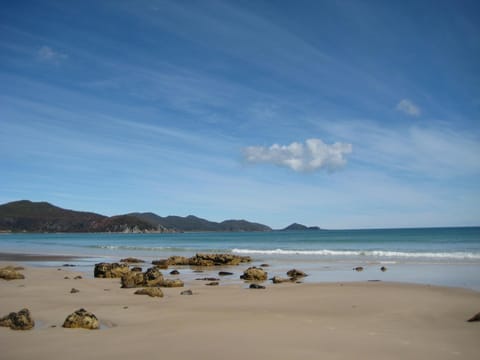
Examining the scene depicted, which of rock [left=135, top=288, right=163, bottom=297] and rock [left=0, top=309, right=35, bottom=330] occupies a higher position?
rock [left=0, top=309, right=35, bottom=330]

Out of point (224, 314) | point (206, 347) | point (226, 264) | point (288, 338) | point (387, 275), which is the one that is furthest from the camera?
point (226, 264)

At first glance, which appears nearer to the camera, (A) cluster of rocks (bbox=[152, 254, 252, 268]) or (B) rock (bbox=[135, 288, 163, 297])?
(B) rock (bbox=[135, 288, 163, 297])

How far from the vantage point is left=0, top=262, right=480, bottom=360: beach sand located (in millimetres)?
6207

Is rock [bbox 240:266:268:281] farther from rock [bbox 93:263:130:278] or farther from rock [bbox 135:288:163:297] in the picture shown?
rock [bbox 135:288:163:297]

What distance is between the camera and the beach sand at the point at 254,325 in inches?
244

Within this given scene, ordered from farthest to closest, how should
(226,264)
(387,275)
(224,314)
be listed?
(226,264)
(387,275)
(224,314)

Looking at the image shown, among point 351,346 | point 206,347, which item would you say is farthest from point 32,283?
point 351,346

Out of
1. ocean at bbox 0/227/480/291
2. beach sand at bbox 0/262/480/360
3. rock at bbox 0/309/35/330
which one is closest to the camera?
beach sand at bbox 0/262/480/360

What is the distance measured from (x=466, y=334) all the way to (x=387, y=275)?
501 inches

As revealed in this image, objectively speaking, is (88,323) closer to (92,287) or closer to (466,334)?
(466,334)

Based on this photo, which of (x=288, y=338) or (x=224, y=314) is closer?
(x=288, y=338)

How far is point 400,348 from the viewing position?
6.46 metres

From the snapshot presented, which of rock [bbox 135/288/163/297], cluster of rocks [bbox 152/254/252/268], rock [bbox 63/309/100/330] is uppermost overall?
rock [bbox 63/309/100/330]

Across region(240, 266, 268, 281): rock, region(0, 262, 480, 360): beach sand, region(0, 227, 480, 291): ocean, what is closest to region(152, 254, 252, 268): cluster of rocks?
region(0, 227, 480, 291): ocean
